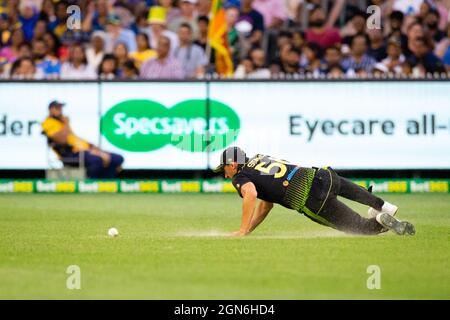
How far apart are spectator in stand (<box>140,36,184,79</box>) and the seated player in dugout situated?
78.2 inches

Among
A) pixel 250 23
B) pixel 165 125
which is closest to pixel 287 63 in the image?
pixel 250 23

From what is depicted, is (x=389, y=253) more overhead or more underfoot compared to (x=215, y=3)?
more underfoot

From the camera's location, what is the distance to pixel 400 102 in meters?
24.8

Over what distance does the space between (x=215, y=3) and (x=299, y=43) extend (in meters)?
2.11

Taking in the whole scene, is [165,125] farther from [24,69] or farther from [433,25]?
[433,25]

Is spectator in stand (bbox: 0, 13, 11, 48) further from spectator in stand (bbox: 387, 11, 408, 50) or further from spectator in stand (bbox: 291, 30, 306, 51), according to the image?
spectator in stand (bbox: 387, 11, 408, 50)

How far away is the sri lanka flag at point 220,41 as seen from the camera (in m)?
27.2

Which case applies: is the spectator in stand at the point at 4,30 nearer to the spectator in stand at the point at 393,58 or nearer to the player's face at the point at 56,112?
the player's face at the point at 56,112

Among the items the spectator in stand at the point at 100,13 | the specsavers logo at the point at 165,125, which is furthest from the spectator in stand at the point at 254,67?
the spectator in stand at the point at 100,13

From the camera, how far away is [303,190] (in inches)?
629

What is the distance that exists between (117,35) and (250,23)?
9.44ft

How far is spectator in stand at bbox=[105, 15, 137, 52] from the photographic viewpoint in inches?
1113
